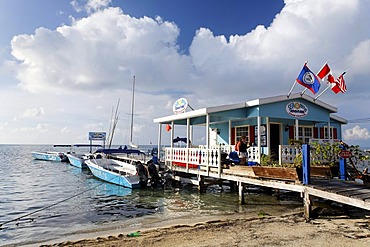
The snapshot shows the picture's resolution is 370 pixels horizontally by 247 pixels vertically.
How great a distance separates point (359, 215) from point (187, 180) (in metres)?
9.10

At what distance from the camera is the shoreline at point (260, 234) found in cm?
683

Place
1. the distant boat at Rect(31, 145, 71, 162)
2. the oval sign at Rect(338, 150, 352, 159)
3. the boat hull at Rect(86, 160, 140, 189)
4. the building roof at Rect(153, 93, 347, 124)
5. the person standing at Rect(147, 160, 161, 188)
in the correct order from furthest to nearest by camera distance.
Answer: the distant boat at Rect(31, 145, 71, 162)
the person standing at Rect(147, 160, 161, 188)
the boat hull at Rect(86, 160, 140, 189)
the building roof at Rect(153, 93, 347, 124)
the oval sign at Rect(338, 150, 352, 159)

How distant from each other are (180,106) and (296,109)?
21.3ft

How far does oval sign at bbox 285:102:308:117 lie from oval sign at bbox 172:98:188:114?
561 centimetres

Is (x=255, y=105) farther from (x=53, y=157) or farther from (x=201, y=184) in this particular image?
(x=53, y=157)

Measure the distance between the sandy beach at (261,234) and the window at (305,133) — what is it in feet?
29.6

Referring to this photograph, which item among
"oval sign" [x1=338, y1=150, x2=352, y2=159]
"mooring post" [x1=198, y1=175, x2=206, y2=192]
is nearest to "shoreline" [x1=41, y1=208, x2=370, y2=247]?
"oval sign" [x1=338, y1=150, x2=352, y2=159]

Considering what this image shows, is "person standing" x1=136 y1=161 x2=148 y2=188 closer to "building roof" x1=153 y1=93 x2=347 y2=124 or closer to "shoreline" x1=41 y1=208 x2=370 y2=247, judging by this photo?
"building roof" x1=153 y1=93 x2=347 y2=124

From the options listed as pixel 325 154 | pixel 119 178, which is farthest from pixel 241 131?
pixel 119 178

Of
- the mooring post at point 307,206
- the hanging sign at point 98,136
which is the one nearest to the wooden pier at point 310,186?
the mooring post at point 307,206

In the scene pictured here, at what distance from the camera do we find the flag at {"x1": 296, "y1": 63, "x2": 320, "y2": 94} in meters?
14.2

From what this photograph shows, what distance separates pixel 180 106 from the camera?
697 inches

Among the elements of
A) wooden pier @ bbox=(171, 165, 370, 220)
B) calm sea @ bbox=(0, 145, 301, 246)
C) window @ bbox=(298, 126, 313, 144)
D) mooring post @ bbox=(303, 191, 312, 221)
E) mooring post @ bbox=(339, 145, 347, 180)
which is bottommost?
calm sea @ bbox=(0, 145, 301, 246)

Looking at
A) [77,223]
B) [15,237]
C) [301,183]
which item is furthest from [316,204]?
[15,237]
